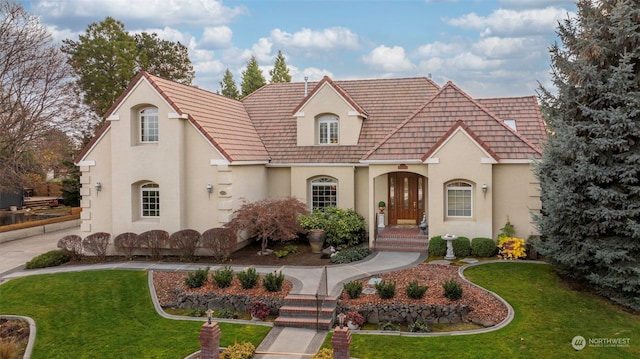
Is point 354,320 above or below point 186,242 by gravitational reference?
below

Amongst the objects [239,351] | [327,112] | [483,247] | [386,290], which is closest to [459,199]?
[483,247]

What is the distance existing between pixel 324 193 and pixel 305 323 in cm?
1073

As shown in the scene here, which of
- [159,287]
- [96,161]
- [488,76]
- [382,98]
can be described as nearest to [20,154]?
[96,161]

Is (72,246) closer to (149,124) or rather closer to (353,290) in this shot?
(149,124)

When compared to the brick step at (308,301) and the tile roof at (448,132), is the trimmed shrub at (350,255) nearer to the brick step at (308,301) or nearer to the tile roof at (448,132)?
the tile roof at (448,132)

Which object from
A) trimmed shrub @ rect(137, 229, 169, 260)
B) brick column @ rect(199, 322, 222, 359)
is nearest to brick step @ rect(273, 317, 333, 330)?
brick column @ rect(199, 322, 222, 359)

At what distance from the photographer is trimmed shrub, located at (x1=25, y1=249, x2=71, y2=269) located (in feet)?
60.4

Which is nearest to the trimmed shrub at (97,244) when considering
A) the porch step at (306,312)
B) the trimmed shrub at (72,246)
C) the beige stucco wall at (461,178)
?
the trimmed shrub at (72,246)

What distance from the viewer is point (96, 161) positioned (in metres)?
20.3

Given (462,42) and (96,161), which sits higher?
(462,42)

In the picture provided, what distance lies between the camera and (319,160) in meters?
22.2

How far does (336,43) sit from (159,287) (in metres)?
14.6

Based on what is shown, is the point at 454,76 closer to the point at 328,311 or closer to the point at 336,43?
the point at 336,43

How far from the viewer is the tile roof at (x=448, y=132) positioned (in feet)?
60.3
